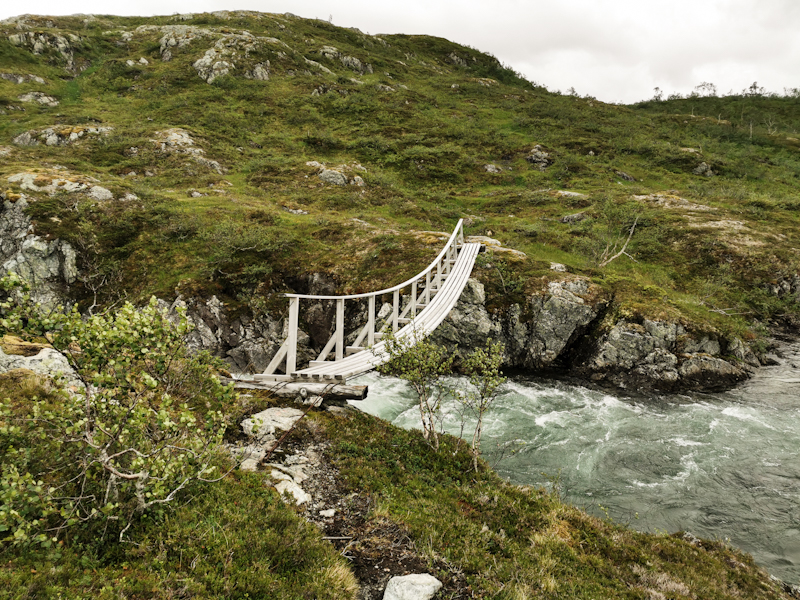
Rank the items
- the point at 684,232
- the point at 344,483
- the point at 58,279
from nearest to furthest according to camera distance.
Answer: the point at 344,483 → the point at 58,279 → the point at 684,232

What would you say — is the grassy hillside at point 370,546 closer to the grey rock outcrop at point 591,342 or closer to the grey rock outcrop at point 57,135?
the grey rock outcrop at point 591,342

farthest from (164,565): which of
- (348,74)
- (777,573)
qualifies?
(348,74)

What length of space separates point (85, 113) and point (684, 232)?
7459cm

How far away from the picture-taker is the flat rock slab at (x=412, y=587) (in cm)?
498

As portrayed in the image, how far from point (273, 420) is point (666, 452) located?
43.5 feet

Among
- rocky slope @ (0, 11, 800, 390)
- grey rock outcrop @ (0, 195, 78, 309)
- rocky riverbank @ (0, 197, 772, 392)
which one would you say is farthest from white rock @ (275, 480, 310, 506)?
grey rock outcrop @ (0, 195, 78, 309)

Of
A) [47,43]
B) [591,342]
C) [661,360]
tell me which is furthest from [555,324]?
[47,43]

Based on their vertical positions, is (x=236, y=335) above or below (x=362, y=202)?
below

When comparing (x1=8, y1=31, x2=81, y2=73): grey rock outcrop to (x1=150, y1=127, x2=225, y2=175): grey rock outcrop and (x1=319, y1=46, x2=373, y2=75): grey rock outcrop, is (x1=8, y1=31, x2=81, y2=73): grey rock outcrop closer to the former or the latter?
(x1=150, y1=127, x2=225, y2=175): grey rock outcrop

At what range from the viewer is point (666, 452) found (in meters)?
12.8

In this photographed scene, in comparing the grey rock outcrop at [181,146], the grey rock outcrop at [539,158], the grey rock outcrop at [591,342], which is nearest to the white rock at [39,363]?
the grey rock outcrop at [591,342]

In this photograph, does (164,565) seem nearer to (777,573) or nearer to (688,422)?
(777,573)

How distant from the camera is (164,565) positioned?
14.5ft

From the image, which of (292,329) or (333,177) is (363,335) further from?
(333,177)
